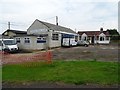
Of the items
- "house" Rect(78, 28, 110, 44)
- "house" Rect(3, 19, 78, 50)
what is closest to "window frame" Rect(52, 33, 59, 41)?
"house" Rect(3, 19, 78, 50)

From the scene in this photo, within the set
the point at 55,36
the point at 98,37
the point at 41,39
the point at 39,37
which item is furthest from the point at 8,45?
the point at 98,37

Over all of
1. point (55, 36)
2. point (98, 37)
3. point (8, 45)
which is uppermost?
point (55, 36)

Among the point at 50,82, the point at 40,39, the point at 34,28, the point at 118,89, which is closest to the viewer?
the point at 118,89

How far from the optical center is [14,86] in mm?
9148

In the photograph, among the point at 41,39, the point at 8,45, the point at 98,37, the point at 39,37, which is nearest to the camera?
the point at 8,45

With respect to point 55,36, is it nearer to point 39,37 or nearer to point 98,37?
point 39,37

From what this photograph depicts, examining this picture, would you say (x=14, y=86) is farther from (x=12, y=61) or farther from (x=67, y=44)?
(x=67, y=44)

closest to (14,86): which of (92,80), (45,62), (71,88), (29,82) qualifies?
(29,82)

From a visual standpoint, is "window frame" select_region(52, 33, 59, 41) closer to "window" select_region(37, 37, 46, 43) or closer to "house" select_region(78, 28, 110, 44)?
"window" select_region(37, 37, 46, 43)

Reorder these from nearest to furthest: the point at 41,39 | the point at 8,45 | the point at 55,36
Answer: the point at 8,45 < the point at 41,39 < the point at 55,36

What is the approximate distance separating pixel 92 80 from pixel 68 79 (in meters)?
1.05

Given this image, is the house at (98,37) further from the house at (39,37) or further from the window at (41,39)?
the window at (41,39)

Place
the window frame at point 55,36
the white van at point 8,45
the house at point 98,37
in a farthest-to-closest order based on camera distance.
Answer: the house at point 98,37 < the window frame at point 55,36 < the white van at point 8,45

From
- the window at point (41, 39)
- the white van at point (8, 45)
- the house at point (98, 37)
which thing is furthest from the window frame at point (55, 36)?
the house at point (98, 37)
